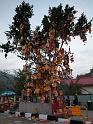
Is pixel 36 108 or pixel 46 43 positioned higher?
pixel 46 43

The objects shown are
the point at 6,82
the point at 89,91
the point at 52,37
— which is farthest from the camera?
the point at 6,82

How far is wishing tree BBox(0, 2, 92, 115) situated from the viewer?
2458 cm

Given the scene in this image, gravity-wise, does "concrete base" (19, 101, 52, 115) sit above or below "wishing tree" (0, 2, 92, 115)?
below

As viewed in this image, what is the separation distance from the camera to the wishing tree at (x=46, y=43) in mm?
24578

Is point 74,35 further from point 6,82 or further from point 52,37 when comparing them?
point 6,82

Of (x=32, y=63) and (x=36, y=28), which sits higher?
(x=36, y=28)

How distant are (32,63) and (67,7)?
17.8 ft

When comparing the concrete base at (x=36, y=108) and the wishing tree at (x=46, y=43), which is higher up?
the wishing tree at (x=46, y=43)

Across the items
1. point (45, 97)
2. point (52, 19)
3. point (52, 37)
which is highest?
point (52, 19)

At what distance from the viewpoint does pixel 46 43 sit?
25.2 metres

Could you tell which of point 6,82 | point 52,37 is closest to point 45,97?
point 52,37

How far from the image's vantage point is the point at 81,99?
110 feet

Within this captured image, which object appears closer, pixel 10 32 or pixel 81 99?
pixel 10 32

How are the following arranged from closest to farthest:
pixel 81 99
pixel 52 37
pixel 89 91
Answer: pixel 52 37, pixel 81 99, pixel 89 91
